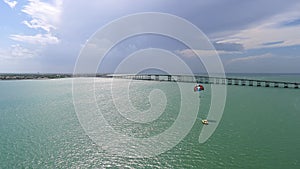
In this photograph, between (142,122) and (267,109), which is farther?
(267,109)

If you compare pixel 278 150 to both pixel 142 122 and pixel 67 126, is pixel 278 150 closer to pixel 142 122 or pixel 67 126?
pixel 142 122

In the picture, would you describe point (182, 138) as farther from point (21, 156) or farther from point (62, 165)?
point (21, 156)

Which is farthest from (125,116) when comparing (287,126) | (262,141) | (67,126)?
(287,126)

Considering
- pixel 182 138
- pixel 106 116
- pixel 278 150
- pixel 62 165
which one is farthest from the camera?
pixel 106 116

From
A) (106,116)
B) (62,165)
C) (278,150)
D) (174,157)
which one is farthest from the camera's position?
(106,116)

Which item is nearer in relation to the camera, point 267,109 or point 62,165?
point 62,165

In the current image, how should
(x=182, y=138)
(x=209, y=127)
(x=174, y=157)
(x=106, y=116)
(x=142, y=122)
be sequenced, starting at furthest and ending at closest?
(x=106, y=116) → (x=142, y=122) → (x=209, y=127) → (x=182, y=138) → (x=174, y=157)

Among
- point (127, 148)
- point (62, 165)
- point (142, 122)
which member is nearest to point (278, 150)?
point (127, 148)

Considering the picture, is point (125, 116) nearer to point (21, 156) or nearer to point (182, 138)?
point (182, 138)

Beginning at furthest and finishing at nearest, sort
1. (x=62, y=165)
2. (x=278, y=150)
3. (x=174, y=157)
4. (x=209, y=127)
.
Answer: (x=209, y=127), (x=278, y=150), (x=174, y=157), (x=62, y=165)
